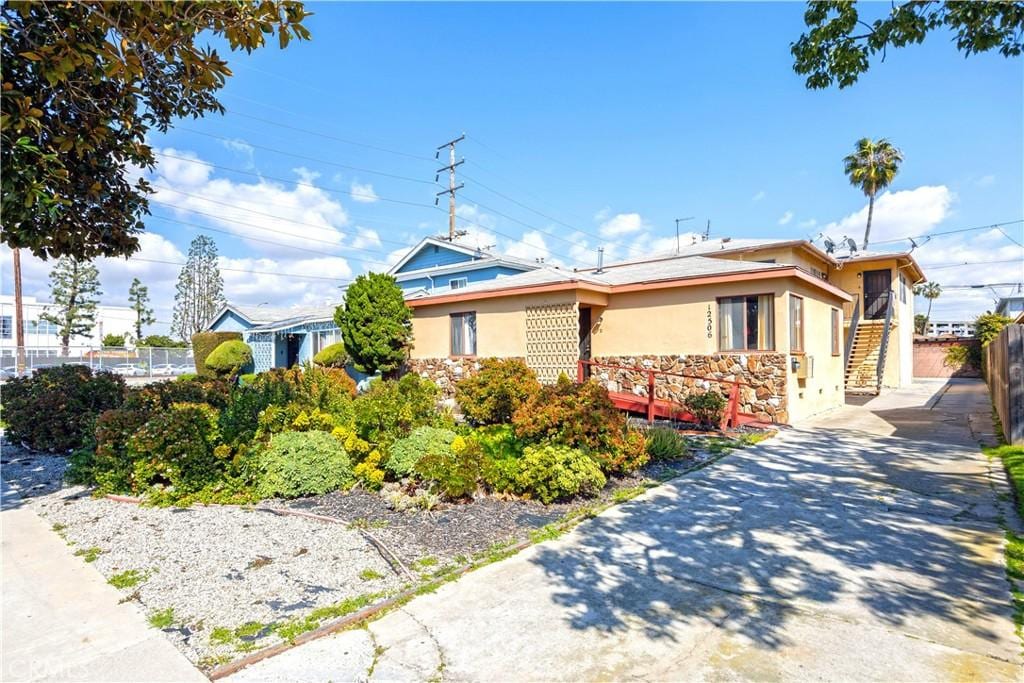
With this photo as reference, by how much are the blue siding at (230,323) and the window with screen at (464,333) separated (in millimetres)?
17552

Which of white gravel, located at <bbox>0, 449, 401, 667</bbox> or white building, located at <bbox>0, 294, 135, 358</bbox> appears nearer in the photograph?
white gravel, located at <bbox>0, 449, 401, 667</bbox>

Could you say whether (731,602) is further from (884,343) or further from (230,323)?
(230,323)

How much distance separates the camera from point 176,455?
629 cm

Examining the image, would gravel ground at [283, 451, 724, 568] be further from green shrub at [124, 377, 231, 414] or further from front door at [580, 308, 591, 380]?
front door at [580, 308, 591, 380]

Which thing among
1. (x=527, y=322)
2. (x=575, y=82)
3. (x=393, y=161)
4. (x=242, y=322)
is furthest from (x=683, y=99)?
(x=242, y=322)

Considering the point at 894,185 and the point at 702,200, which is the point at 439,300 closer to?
the point at 702,200

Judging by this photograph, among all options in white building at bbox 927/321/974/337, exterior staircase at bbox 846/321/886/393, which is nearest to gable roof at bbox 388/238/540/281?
exterior staircase at bbox 846/321/886/393

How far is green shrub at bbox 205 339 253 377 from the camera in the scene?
24.3 metres

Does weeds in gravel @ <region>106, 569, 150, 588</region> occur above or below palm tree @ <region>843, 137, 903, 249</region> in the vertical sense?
below

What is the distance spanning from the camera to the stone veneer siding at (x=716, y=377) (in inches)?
450

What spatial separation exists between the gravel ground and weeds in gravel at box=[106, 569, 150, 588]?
5.47 ft

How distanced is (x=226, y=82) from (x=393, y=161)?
25.1 m

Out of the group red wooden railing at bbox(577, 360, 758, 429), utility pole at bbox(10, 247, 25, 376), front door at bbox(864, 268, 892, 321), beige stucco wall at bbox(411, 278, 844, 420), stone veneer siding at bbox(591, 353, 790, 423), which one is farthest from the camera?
utility pole at bbox(10, 247, 25, 376)

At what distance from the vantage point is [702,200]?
2445 centimetres
